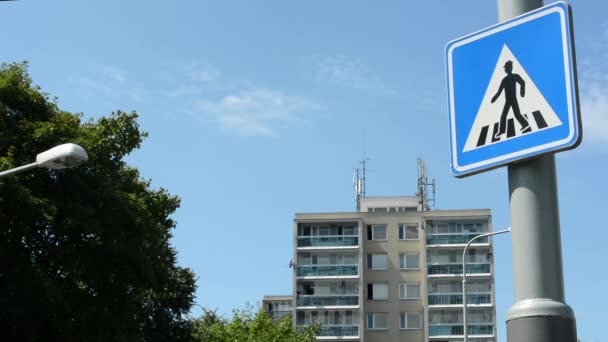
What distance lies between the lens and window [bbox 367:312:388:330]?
8862cm

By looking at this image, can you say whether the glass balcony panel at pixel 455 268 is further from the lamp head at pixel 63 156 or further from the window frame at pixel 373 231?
the lamp head at pixel 63 156

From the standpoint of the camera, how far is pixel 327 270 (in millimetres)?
90875

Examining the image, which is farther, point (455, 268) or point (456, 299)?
point (455, 268)

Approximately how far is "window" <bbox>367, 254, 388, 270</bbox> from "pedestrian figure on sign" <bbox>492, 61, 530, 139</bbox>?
8826cm

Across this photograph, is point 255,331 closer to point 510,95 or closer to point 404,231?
point 404,231

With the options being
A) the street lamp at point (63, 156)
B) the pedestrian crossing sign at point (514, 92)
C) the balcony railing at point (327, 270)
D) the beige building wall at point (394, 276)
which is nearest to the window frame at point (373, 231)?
the beige building wall at point (394, 276)

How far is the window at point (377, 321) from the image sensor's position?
88.6 m

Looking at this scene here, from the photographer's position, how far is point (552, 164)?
149 inches

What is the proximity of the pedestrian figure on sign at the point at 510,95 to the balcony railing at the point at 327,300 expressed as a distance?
283 feet

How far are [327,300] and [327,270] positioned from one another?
283 cm

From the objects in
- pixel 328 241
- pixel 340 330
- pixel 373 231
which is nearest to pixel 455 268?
pixel 373 231

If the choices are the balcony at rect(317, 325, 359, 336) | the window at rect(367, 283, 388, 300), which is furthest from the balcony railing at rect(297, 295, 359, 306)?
the balcony at rect(317, 325, 359, 336)

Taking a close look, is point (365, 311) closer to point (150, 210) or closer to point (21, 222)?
point (150, 210)

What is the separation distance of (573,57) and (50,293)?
27.3 meters
